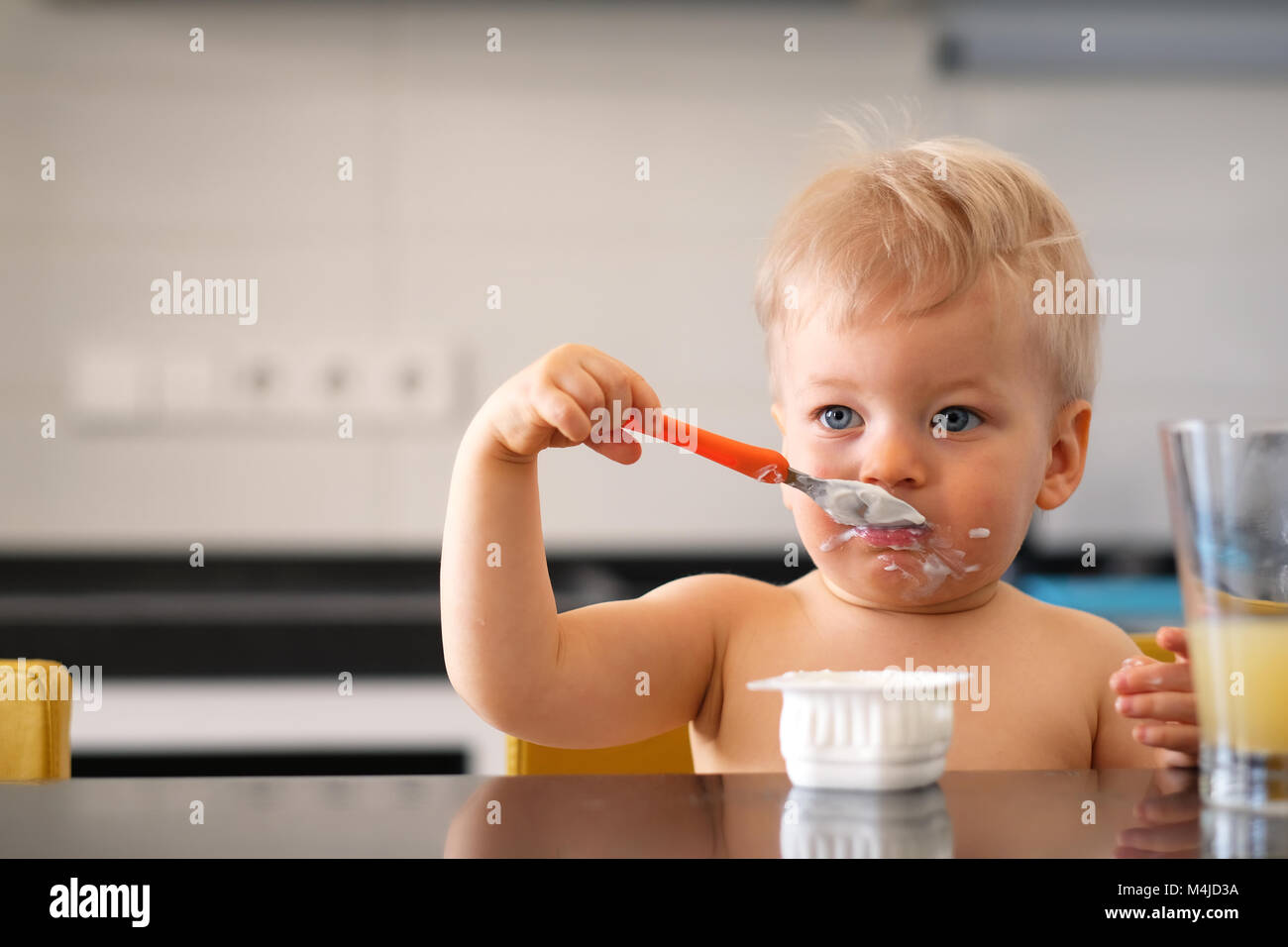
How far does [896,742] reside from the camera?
626mm

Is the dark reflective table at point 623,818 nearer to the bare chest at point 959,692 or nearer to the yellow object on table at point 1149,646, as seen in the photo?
the bare chest at point 959,692

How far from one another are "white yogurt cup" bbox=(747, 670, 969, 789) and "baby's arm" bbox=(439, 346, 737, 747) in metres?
0.21

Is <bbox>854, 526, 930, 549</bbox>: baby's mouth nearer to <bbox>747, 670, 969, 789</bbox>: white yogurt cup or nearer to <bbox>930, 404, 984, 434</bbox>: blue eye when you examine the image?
<bbox>930, 404, 984, 434</bbox>: blue eye

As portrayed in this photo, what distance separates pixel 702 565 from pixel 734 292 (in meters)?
0.61

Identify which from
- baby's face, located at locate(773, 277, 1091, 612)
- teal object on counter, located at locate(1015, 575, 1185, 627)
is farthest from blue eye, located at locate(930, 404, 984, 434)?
teal object on counter, located at locate(1015, 575, 1185, 627)

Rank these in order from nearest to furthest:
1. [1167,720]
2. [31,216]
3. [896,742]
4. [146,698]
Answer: [896,742]
[1167,720]
[146,698]
[31,216]

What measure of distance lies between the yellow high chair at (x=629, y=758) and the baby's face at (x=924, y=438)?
239 mm

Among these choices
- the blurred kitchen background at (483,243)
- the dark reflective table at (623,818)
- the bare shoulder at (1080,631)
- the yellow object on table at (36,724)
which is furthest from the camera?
the blurred kitchen background at (483,243)

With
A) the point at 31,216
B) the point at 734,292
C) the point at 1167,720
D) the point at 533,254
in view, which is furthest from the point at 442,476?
the point at 1167,720

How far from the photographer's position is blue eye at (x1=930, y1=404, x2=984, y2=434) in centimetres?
103

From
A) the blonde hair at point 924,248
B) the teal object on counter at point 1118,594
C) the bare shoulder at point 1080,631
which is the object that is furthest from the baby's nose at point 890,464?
the teal object on counter at point 1118,594

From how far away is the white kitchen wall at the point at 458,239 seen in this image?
2635mm

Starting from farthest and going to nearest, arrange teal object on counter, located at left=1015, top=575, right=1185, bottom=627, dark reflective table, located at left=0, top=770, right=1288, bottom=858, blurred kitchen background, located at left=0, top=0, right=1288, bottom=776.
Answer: blurred kitchen background, located at left=0, top=0, right=1288, bottom=776
teal object on counter, located at left=1015, top=575, right=1185, bottom=627
dark reflective table, located at left=0, top=770, right=1288, bottom=858

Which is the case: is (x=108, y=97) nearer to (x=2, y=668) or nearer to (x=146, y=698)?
(x=146, y=698)
